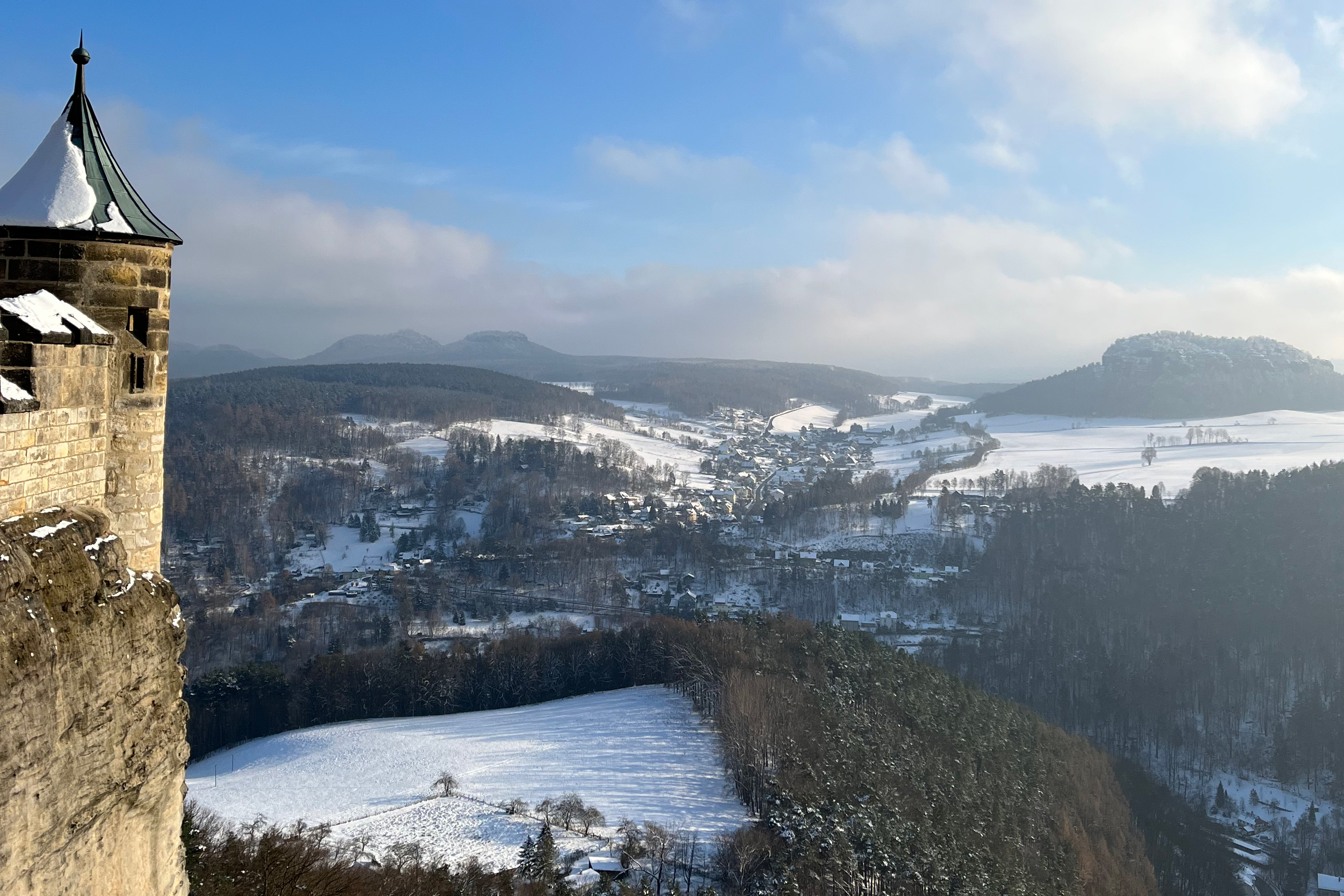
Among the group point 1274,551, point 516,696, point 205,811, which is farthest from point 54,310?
point 1274,551

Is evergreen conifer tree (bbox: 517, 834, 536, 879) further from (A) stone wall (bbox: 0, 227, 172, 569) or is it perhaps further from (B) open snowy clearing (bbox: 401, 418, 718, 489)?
(B) open snowy clearing (bbox: 401, 418, 718, 489)

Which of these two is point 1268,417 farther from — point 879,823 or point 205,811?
point 205,811

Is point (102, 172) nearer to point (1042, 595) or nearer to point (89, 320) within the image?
point (89, 320)

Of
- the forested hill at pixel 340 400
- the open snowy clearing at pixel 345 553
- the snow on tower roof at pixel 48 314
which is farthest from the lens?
the forested hill at pixel 340 400

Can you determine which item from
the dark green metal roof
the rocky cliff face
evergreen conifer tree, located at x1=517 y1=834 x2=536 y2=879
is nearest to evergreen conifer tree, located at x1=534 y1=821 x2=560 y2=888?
evergreen conifer tree, located at x1=517 y1=834 x2=536 y2=879

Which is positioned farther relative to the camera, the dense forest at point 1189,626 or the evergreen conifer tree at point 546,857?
the dense forest at point 1189,626

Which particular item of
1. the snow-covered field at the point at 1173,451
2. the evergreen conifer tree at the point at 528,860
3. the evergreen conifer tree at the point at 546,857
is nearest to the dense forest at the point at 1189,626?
the snow-covered field at the point at 1173,451

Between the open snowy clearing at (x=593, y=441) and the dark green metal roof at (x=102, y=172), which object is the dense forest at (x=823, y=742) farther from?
the open snowy clearing at (x=593, y=441)
